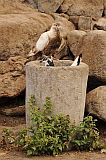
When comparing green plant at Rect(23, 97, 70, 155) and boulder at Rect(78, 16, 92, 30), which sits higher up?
boulder at Rect(78, 16, 92, 30)

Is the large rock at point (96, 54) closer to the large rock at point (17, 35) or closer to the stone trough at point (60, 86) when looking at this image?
the stone trough at point (60, 86)

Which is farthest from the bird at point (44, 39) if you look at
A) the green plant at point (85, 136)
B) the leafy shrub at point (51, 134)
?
the green plant at point (85, 136)

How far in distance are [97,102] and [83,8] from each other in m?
3.43

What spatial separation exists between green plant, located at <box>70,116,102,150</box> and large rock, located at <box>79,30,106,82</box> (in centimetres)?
119

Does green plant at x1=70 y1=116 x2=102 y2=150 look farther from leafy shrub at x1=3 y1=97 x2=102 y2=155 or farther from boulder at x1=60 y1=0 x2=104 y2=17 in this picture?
boulder at x1=60 y1=0 x2=104 y2=17

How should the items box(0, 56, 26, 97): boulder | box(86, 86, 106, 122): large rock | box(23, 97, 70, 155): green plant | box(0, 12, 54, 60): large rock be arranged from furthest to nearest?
box(0, 12, 54, 60): large rock, box(0, 56, 26, 97): boulder, box(86, 86, 106, 122): large rock, box(23, 97, 70, 155): green plant

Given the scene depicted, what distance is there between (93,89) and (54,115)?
1.37 meters

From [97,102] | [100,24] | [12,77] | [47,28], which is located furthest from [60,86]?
[100,24]

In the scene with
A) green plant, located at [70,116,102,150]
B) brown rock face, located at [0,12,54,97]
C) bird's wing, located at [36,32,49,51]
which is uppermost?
bird's wing, located at [36,32,49,51]

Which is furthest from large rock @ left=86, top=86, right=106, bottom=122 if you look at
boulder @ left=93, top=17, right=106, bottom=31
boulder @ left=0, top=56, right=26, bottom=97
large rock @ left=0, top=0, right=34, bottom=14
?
large rock @ left=0, top=0, right=34, bottom=14

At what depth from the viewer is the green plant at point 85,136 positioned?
19.2 feet

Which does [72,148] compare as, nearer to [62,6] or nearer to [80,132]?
[80,132]

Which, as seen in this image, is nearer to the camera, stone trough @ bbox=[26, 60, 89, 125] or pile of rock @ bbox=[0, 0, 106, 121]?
stone trough @ bbox=[26, 60, 89, 125]

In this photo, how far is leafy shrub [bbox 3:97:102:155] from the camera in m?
5.66
